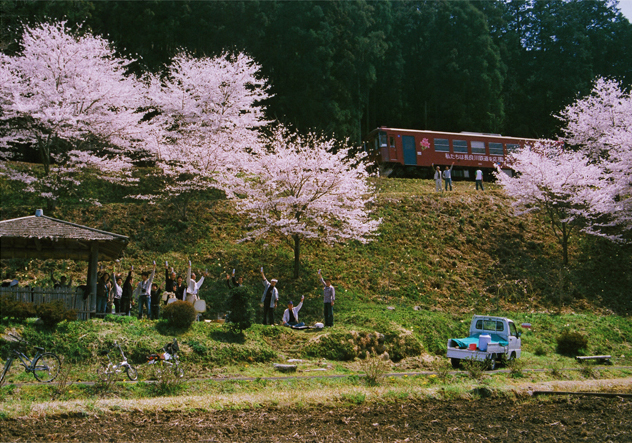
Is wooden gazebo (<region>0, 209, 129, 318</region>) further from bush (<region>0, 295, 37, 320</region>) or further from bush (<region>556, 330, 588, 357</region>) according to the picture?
bush (<region>556, 330, 588, 357</region>)

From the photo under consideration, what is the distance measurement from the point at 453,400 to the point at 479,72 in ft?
140

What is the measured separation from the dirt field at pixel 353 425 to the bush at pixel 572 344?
836cm

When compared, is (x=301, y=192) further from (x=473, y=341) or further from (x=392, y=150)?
(x=392, y=150)

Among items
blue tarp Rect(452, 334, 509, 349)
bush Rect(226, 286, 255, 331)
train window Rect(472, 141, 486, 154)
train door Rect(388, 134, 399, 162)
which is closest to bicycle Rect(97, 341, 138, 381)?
bush Rect(226, 286, 255, 331)

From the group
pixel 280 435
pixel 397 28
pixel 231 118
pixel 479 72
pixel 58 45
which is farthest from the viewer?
pixel 397 28

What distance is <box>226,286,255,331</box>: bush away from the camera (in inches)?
595

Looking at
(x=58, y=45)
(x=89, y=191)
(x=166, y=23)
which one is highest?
(x=166, y=23)

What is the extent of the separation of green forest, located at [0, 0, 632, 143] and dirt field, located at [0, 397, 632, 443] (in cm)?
2913

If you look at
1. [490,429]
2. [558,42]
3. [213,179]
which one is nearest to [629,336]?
[490,429]

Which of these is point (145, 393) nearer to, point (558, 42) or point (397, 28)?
point (397, 28)

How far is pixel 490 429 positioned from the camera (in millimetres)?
9227

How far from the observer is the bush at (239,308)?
49.6 feet

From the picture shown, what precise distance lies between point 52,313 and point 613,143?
29.4 meters

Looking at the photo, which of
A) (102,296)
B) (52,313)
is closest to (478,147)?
(102,296)
